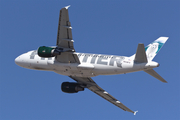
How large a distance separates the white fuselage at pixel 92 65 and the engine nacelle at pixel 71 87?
5643mm

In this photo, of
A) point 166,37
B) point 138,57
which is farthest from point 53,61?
point 166,37

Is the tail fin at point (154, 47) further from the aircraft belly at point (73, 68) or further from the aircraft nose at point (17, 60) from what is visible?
the aircraft nose at point (17, 60)

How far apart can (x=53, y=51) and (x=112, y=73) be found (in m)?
8.51

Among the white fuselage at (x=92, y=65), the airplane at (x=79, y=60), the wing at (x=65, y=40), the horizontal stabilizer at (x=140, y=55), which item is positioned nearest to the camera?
the wing at (x=65, y=40)

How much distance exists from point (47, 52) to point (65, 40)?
400 cm

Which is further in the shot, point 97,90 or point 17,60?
point 97,90

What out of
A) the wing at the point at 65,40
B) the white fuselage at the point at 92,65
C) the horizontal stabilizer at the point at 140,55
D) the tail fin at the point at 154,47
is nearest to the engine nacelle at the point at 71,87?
the white fuselage at the point at 92,65

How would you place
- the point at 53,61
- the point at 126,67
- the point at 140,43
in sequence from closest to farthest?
the point at 140,43 < the point at 126,67 < the point at 53,61

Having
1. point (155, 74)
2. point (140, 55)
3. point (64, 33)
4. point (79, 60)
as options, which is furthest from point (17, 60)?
point (155, 74)

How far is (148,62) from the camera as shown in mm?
45656

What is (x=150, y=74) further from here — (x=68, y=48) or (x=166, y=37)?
(x=68, y=48)

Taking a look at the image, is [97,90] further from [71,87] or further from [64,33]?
[64,33]

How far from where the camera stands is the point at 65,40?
1800 inches

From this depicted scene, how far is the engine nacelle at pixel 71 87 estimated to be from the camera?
55.9 metres
